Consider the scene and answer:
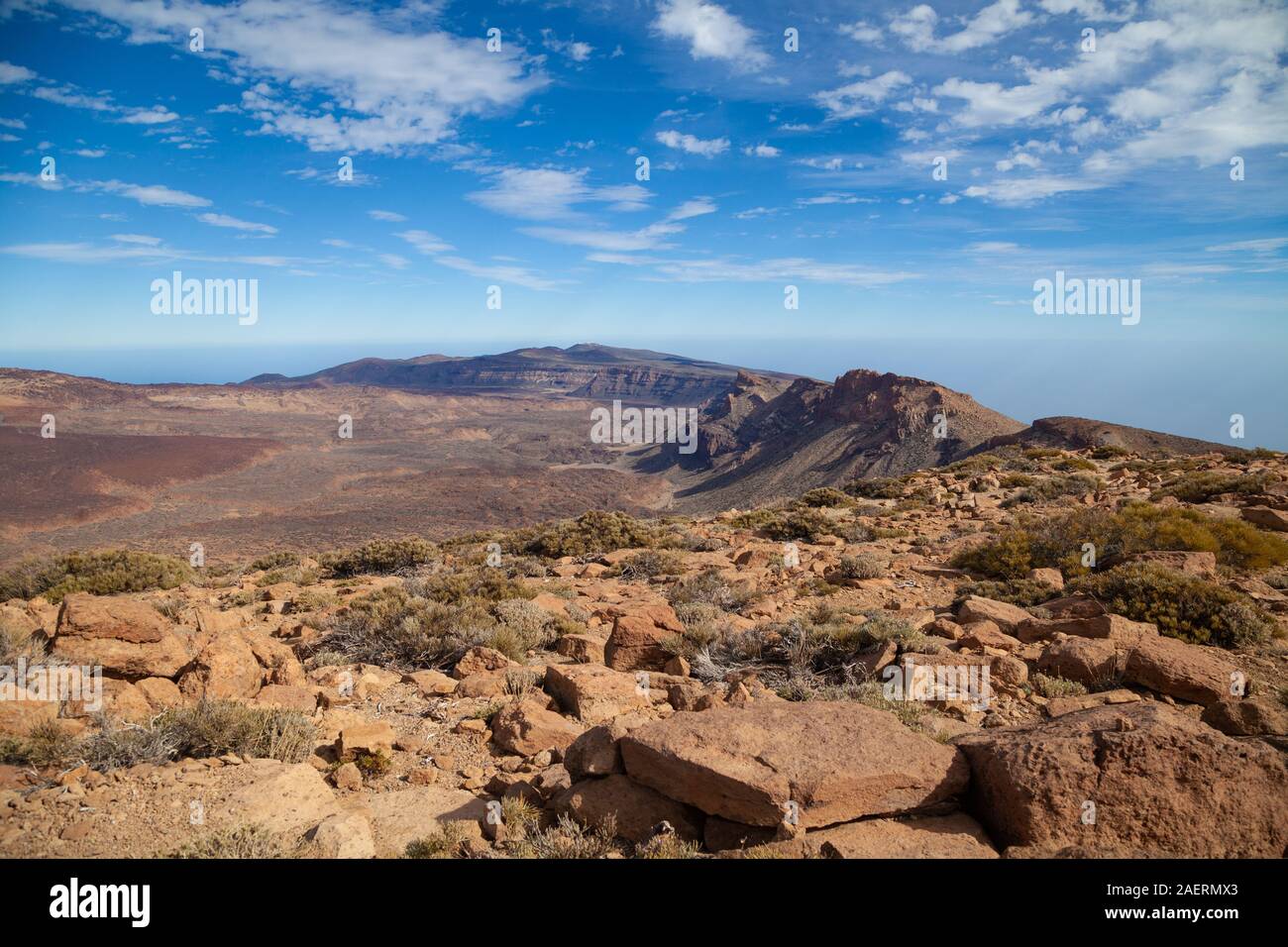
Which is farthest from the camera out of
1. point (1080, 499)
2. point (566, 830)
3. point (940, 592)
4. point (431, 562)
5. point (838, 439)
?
point (838, 439)

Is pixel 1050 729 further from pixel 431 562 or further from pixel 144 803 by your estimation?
pixel 431 562

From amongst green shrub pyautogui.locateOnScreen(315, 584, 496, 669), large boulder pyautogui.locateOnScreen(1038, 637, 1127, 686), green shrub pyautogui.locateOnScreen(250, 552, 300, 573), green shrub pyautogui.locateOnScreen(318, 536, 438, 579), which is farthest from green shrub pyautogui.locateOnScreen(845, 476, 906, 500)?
green shrub pyautogui.locateOnScreen(250, 552, 300, 573)

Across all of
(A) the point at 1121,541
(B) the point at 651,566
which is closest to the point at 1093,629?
(A) the point at 1121,541

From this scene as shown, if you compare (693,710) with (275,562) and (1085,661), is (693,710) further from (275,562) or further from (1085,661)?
(275,562)

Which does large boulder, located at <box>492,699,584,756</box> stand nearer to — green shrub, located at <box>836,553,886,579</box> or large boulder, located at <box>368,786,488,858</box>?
large boulder, located at <box>368,786,488,858</box>
